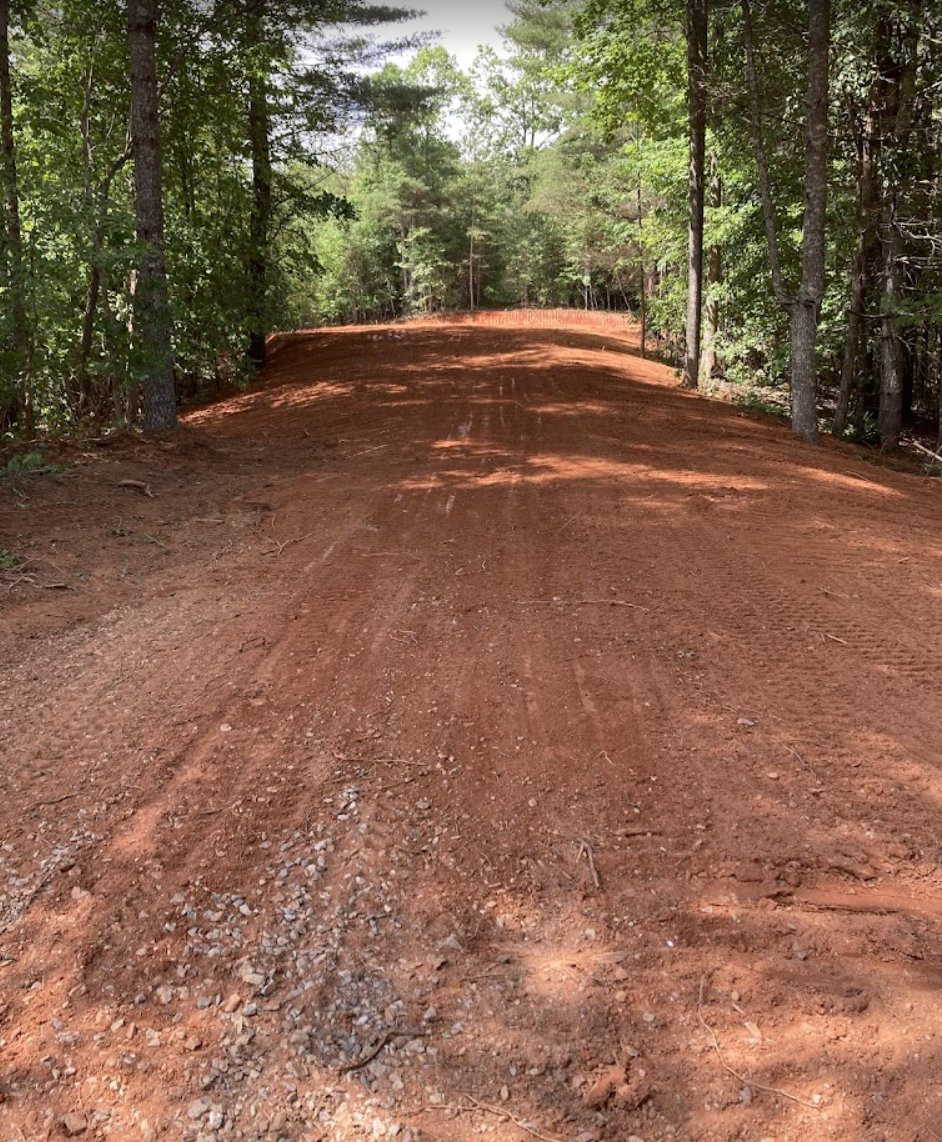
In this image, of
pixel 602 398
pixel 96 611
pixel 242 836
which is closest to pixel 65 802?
pixel 242 836

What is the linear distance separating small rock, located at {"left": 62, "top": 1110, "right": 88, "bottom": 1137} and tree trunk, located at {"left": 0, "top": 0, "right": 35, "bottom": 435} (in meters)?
7.80

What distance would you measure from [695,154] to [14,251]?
1261 centimetres

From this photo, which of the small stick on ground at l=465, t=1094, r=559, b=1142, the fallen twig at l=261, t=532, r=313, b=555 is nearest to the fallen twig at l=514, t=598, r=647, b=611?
the fallen twig at l=261, t=532, r=313, b=555

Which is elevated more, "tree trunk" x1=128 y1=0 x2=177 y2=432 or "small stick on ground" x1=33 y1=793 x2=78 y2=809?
"tree trunk" x1=128 y1=0 x2=177 y2=432

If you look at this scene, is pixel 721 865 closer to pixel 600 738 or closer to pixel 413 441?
pixel 600 738

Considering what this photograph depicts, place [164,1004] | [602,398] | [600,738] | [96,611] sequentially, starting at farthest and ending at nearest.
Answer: [602,398], [96,611], [600,738], [164,1004]

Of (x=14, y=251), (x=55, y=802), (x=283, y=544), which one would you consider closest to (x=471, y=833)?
(x=55, y=802)

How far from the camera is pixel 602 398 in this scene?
12727mm

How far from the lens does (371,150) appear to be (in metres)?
19.6

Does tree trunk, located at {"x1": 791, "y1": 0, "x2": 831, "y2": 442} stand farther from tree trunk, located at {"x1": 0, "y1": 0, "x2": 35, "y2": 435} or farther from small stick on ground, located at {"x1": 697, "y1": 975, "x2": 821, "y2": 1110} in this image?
small stick on ground, located at {"x1": 697, "y1": 975, "x2": 821, "y2": 1110}

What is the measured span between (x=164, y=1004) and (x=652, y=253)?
22195 millimetres

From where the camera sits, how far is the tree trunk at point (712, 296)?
16.5 m

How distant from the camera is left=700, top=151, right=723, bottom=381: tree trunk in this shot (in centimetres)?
1645

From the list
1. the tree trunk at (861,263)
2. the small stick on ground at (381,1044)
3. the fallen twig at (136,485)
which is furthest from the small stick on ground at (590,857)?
the tree trunk at (861,263)
